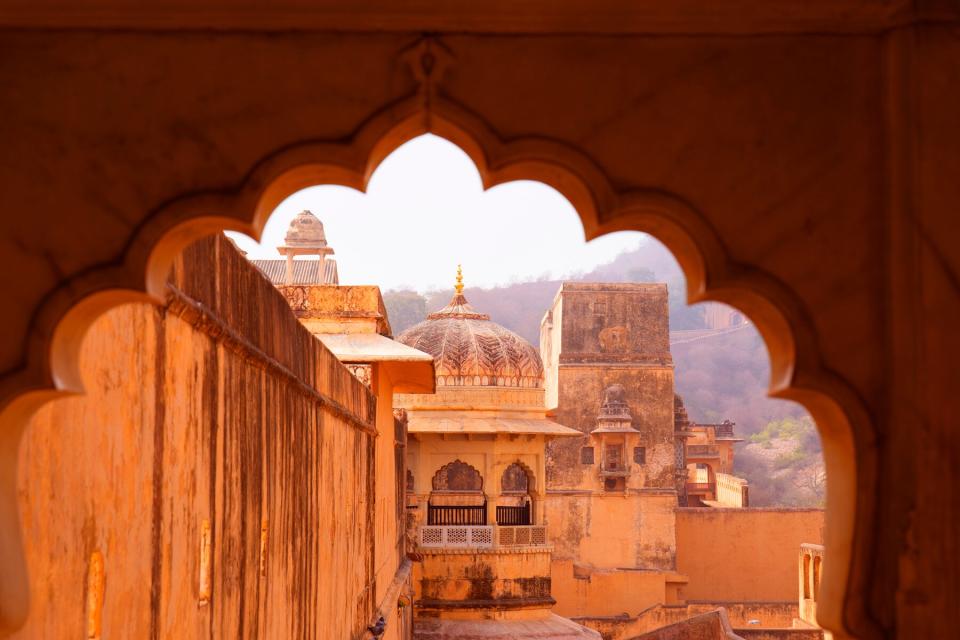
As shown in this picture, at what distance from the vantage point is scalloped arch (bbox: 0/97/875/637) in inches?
126

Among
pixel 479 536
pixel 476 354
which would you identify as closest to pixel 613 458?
pixel 476 354

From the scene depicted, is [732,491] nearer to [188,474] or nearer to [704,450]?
[704,450]

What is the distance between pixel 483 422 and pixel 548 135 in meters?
21.6

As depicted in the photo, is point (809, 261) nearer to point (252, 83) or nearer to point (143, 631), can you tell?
point (252, 83)

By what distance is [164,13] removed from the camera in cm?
329

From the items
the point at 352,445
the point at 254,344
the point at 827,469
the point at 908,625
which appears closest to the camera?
the point at 908,625

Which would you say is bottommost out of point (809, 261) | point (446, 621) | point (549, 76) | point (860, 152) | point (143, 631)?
point (446, 621)

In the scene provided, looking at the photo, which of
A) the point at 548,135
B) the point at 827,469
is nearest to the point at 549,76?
the point at 548,135

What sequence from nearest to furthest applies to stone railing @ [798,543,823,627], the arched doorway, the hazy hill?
the arched doorway
stone railing @ [798,543,823,627]
the hazy hill

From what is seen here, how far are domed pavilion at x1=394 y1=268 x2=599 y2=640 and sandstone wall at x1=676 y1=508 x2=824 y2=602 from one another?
34.5 feet

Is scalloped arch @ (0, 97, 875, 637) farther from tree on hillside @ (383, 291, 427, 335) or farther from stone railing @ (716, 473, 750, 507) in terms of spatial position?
tree on hillside @ (383, 291, 427, 335)

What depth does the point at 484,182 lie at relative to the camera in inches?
139

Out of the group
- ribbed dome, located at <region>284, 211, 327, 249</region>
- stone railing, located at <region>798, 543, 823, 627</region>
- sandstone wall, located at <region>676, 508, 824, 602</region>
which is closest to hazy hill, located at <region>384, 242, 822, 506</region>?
sandstone wall, located at <region>676, 508, 824, 602</region>

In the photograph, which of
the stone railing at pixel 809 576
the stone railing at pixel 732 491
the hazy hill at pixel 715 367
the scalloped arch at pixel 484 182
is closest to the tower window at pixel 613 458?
the stone railing at pixel 732 491
